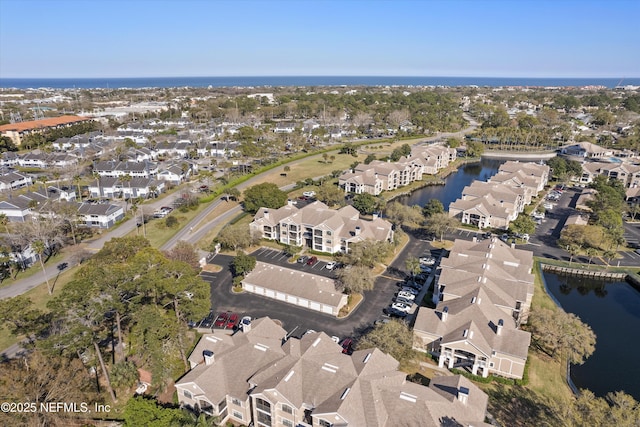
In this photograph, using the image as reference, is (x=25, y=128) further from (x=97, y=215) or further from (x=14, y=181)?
(x=97, y=215)

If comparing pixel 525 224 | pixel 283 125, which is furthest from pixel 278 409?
pixel 283 125

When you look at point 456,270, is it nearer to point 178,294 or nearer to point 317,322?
point 317,322

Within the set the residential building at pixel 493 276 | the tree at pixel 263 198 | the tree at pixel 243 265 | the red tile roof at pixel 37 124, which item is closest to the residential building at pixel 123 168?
the tree at pixel 263 198

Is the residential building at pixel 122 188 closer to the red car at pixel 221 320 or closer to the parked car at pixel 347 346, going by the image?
the red car at pixel 221 320

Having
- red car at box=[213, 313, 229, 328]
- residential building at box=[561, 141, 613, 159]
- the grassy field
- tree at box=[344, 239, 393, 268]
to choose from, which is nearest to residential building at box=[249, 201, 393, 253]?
tree at box=[344, 239, 393, 268]

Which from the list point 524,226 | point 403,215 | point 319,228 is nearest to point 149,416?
point 319,228
